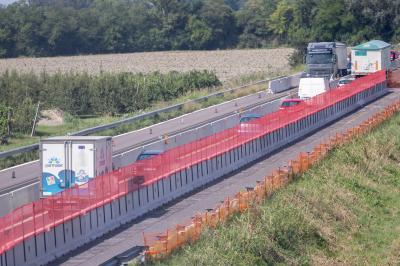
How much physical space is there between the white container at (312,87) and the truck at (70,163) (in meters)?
26.5

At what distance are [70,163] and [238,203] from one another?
4774 mm

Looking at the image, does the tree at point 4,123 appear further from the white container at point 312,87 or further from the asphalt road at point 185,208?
the asphalt road at point 185,208

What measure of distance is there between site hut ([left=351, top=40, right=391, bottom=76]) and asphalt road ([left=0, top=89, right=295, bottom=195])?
17.6 feet

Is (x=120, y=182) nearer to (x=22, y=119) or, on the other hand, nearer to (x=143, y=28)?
(x=22, y=119)

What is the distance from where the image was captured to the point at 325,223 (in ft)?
85.3

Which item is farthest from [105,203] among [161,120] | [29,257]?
[161,120]

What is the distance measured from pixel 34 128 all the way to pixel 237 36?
93154 mm

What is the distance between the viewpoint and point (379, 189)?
1284 inches

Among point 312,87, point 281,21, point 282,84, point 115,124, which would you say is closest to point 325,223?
point 115,124

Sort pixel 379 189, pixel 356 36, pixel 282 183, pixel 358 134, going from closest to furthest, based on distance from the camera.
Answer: pixel 282 183
pixel 379 189
pixel 358 134
pixel 356 36

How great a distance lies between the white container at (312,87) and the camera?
50688 millimetres

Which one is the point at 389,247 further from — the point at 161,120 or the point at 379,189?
the point at 161,120

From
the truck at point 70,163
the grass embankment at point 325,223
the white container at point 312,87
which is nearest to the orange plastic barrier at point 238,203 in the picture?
the grass embankment at point 325,223

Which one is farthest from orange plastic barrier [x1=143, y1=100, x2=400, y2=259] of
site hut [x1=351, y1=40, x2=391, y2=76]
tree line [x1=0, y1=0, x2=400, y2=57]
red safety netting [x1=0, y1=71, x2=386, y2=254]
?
tree line [x1=0, y1=0, x2=400, y2=57]
